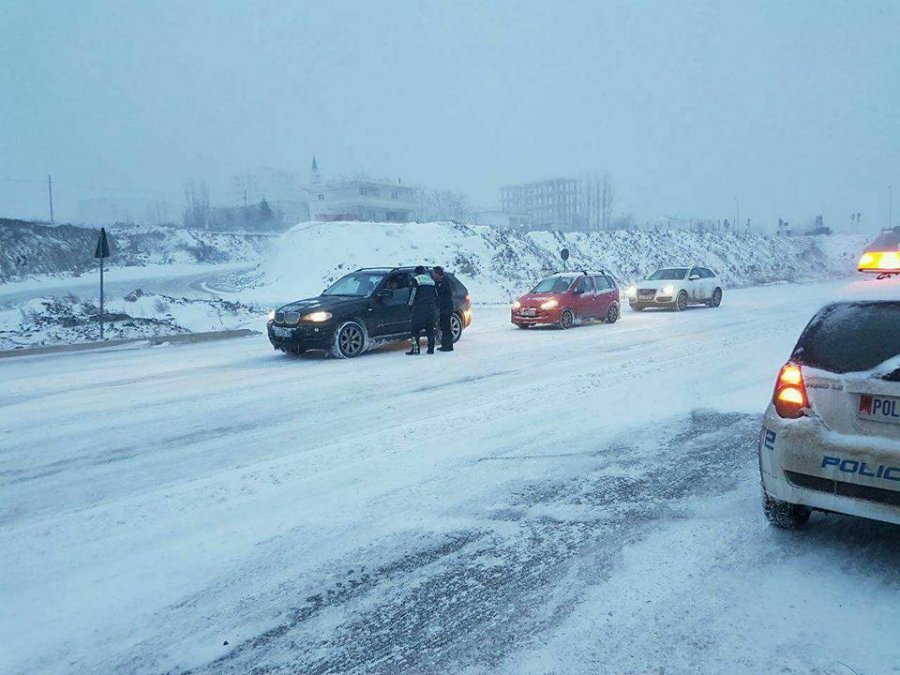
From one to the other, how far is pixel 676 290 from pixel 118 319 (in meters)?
18.4

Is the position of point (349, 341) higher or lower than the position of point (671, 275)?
lower

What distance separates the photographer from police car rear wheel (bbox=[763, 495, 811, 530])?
414 cm

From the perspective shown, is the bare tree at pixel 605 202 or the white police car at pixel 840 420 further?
the bare tree at pixel 605 202

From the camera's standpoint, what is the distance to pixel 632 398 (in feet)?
27.5

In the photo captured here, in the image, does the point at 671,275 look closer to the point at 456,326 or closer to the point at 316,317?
the point at 456,326

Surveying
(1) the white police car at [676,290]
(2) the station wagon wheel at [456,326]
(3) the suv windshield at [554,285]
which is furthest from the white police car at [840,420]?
(1) the white police car at [676,290]

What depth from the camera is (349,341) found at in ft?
41.5

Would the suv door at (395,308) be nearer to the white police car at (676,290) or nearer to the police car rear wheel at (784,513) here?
the police car rear wheel at (784,513)

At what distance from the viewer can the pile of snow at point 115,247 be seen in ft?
153

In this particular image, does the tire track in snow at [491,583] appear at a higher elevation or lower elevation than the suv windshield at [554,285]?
lower

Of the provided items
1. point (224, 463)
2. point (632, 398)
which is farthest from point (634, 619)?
point (632, 398)

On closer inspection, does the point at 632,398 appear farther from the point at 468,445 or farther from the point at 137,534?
the point at 137,534

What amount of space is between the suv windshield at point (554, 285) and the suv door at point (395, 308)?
5.83 metres

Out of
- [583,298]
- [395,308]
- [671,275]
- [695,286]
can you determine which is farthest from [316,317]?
[695,286]
